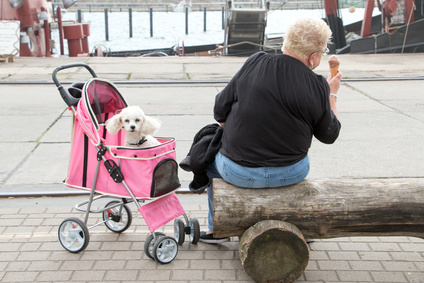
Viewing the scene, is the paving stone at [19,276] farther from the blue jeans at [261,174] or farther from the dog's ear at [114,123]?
the blue jeans at [261,174]

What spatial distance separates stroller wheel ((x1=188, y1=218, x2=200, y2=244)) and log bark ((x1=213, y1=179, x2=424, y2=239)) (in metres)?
0.44

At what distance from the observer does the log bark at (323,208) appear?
3445mm

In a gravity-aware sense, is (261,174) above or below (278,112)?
below

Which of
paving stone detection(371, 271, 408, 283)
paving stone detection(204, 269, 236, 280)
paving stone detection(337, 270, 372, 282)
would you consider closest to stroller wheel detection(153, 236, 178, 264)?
paving stone detection(204, 269, 236, 280)

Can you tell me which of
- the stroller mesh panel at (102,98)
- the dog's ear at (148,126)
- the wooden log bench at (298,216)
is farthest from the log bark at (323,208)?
the stroller mesh panel at (102,98)

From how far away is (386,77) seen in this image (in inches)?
467

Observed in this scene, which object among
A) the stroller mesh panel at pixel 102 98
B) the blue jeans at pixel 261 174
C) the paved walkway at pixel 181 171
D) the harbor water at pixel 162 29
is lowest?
the harbor water at pixel 162 29

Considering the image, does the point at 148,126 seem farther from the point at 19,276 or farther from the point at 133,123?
the point at 19,276

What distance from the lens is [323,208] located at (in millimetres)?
3473

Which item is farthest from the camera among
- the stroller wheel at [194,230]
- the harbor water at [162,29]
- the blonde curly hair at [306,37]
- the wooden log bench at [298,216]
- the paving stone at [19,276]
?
the harbor water at [162,29]

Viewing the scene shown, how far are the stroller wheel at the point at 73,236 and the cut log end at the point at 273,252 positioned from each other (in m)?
1.22

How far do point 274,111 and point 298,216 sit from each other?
2.43 ft

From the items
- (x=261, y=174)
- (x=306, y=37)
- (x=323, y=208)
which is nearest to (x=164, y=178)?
(x=261, y=174)

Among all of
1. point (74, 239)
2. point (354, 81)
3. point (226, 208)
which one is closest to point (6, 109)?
point (74, 239)
